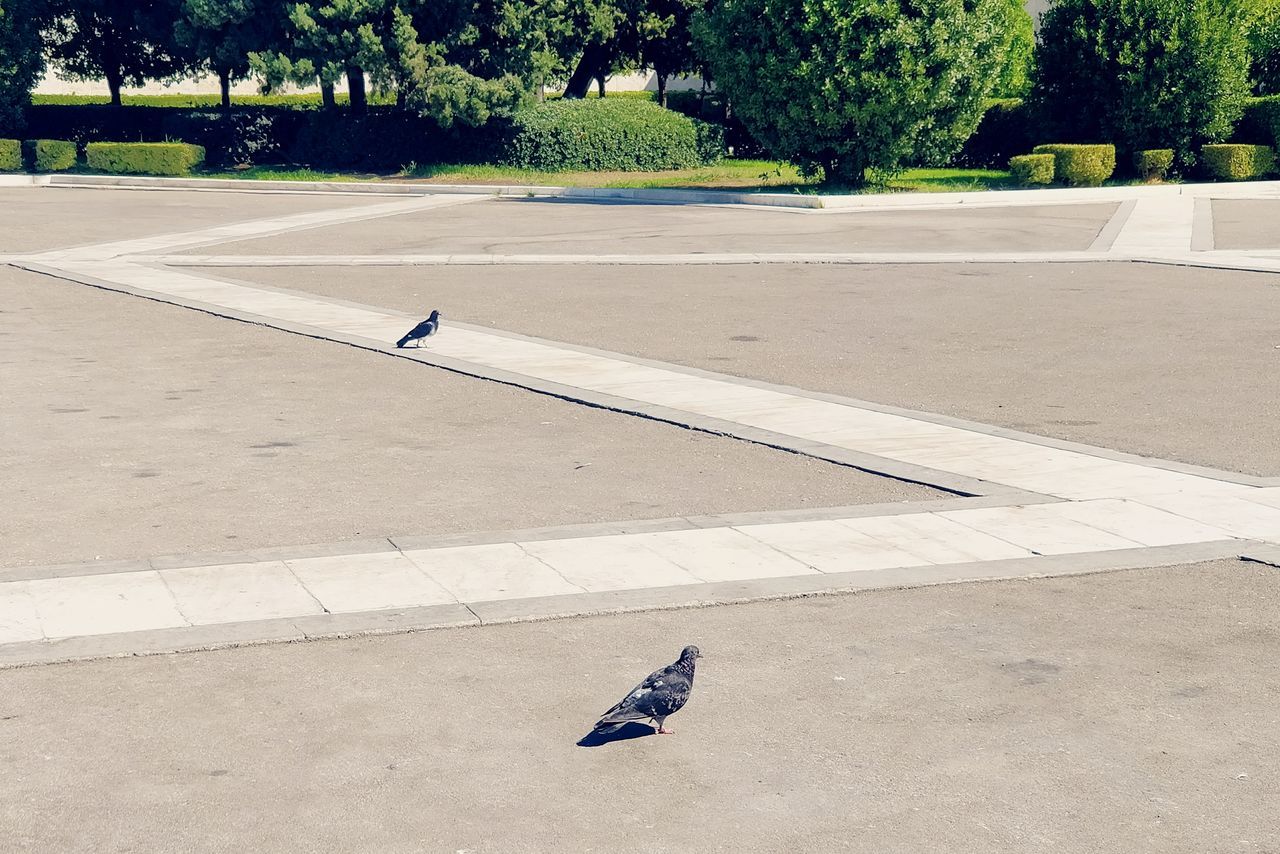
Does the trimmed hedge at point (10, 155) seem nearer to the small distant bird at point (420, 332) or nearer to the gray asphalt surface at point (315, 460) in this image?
the gray asphalt surface at point (315, 460)

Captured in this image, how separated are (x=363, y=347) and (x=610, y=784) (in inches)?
388

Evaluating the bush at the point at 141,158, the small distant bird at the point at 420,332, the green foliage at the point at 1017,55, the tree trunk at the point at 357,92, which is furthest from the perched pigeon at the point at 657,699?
the green foliage at the point at 1017,55

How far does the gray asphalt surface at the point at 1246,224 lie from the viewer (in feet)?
80.2

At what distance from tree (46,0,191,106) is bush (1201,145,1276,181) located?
1086 inches

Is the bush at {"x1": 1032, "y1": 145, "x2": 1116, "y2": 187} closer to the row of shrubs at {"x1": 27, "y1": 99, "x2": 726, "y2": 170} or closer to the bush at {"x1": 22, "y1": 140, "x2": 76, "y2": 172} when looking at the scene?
the row of shrubs at {"x1": 27, "y1": 99, "x2": 726, "y2": 170}

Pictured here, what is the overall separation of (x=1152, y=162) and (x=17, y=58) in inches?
1229

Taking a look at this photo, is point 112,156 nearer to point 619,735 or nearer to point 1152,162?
point 1152,162

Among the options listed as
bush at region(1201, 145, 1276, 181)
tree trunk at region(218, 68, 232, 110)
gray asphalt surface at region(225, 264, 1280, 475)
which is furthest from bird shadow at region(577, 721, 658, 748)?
tree trunk at region(218, 68, 232, 110)

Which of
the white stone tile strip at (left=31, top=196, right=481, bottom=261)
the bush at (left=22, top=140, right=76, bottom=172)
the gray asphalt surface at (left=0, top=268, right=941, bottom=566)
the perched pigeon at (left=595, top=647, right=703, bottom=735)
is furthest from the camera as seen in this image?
the bush at (left=22, top=140, right=76, bottom=172)

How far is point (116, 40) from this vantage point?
141ft

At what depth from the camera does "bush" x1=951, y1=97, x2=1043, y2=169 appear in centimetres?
4009

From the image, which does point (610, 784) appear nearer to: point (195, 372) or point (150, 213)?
point (195, 372)

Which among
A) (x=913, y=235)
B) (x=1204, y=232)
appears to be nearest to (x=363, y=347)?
(x=913, y=235)

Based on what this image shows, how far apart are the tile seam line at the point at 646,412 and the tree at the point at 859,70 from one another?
1740cm
